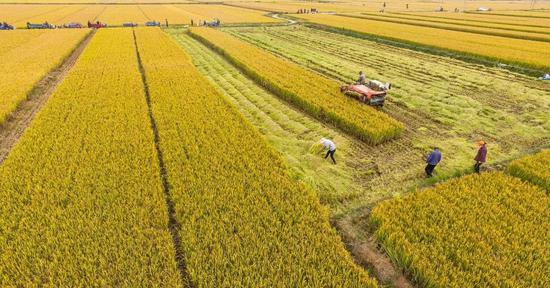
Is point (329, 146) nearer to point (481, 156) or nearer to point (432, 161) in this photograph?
point (432, 161)

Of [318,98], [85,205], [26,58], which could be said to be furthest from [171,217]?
[26,58]

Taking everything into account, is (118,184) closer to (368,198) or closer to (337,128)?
(368,198)

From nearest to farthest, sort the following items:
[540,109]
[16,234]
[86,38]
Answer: [16,234] < [540,109] < [86,38]

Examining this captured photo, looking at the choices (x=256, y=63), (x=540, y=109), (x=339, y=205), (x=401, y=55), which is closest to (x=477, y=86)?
(x=540, y=109)

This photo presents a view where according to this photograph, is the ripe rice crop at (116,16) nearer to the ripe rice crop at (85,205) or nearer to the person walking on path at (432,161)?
the ripe rice crop at (85,205)

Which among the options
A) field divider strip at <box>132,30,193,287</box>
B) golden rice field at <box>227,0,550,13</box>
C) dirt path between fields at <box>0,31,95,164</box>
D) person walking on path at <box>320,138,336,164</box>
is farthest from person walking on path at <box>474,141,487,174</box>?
golden rice field at <box>227,0,550,13</box>

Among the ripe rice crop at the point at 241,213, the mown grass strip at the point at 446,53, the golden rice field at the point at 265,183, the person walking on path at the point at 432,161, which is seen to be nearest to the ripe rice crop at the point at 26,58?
the golden rice field at the point at 265,183

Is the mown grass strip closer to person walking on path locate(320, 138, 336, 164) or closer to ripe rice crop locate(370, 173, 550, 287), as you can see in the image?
ripe rice crop locate(370, 173, 550, 287)
